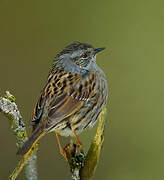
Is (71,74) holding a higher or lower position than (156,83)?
higher

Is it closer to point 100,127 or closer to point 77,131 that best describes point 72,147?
point 100,127

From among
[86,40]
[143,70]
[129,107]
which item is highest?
[86,40]

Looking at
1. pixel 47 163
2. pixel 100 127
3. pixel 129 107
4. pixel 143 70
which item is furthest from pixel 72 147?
pixel 143 70

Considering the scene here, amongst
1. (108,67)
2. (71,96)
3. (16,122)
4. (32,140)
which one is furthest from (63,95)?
(108,67)

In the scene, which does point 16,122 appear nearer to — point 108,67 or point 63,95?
point 63,95

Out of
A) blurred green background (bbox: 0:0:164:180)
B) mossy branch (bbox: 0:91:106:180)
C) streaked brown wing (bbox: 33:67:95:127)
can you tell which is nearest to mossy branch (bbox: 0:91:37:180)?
Answer: mossy branch (bbox: 0:91:106:180)

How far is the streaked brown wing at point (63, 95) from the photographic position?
440cm

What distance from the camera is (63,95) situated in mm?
4602

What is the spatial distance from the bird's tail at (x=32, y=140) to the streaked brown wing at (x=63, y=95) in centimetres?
14

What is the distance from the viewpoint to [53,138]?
6781mm

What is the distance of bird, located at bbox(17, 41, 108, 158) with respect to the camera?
14.4ft

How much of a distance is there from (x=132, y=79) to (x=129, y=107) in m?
0.58

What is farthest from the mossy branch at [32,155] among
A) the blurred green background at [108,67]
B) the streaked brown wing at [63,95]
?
the blurred green background at [108,67]

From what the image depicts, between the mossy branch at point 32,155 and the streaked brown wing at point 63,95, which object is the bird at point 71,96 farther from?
the mossy branch at point 32,155
